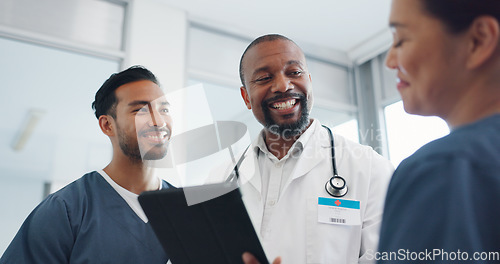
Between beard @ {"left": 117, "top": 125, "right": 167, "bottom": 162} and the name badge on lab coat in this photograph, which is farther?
beard @ {"left": 117, "top": 125, "right": 167, "bottom": 162}

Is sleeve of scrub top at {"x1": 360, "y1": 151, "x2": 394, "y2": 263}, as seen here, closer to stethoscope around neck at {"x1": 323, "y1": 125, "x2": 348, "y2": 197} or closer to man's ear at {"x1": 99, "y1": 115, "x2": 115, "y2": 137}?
stethoscope around neck at {"x1": 323, "y1": 125, "x2": 348, "y2": 197}

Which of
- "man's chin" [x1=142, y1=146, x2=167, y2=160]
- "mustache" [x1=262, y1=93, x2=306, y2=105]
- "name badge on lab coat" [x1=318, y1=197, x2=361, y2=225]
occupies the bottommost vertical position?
"name badge on lab coat" [x1=318, y1=197, x2=361, y2=225]

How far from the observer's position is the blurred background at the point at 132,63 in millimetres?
2373

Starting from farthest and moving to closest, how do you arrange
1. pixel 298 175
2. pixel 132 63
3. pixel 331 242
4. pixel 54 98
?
pixel 132 63 < pixel 54 98 < pixel 298 175 < pixel 331 242

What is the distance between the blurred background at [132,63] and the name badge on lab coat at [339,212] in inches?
31.1

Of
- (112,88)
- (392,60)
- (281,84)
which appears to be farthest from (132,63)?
(392,60)

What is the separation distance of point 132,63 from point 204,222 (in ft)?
6.72

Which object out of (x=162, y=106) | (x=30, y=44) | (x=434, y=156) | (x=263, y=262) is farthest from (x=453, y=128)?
(x=30, y=44)

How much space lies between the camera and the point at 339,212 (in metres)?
1.14

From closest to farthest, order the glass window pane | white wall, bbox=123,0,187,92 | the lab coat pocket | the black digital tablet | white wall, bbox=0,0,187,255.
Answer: the black digital tablet, the lab coat pocket, white wall, bbox=0,0,187,255, white wall, bbox=123,0,187,92, the glass window pane

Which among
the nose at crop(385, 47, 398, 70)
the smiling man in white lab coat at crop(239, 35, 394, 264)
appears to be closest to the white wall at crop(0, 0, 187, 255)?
the smiling man in white lab coat at crop(239, 35, 394, 264)

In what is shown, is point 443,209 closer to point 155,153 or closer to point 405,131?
point 155,153

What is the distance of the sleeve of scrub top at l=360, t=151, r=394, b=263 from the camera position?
1.12 metres

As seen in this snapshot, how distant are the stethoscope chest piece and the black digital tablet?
1.45 feet
